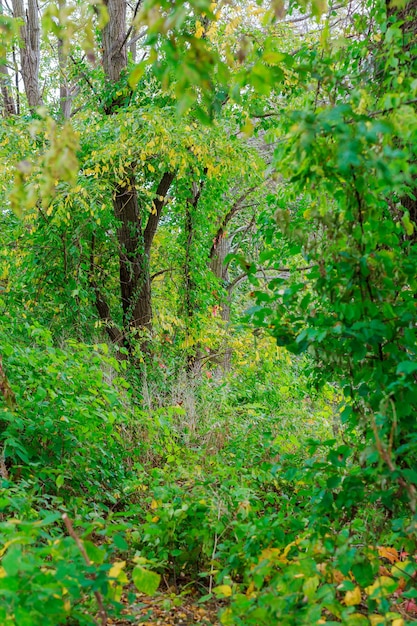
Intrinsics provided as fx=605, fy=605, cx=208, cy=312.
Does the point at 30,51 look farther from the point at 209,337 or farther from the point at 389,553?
the point at 389,553

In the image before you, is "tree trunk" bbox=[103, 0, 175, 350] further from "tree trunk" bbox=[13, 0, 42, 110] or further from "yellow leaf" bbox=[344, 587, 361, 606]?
"yellow leaf" bbox=[344, 587, 361, 606]

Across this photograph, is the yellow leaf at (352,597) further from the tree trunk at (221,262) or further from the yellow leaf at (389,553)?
the tree trunk at (221,262)

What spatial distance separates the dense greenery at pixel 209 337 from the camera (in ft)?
6.85

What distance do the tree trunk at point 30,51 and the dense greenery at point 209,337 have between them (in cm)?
319

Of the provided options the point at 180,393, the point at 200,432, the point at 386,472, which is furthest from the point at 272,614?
the point at 180,393

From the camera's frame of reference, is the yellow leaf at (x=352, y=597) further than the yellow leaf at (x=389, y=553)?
No

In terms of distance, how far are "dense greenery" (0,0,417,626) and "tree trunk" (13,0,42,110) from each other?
3.19 meters

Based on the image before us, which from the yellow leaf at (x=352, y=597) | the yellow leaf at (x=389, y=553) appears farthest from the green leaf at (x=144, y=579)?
the yellow leaf at (x=389, y=553)

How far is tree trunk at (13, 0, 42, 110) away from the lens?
12.3 m

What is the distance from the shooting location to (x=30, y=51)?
40.2ft

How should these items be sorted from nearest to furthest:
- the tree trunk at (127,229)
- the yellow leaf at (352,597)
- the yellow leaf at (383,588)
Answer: the yellow leaf at (383,588) < the yellow leaf at (352,597) < the tree trunk at (127,229)

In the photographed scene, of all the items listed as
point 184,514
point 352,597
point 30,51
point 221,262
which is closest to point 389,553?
point 352,597

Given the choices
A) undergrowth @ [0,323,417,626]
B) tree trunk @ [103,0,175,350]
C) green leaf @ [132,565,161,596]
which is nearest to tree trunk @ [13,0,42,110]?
tree trunk @ [103,0,175,350]

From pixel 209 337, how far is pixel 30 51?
280 inches
